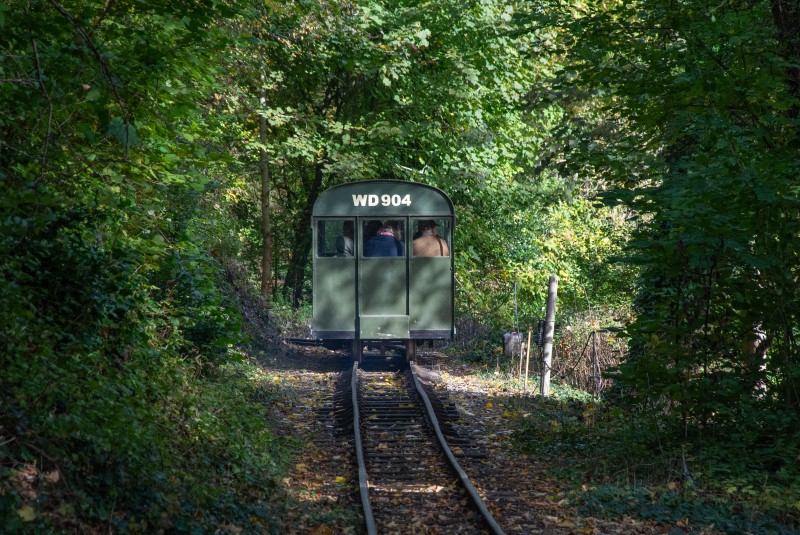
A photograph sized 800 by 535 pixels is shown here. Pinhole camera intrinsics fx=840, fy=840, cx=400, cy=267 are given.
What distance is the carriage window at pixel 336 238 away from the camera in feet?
49.0

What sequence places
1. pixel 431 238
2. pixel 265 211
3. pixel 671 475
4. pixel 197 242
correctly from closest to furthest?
pixel 671 475 < pixel 197 242 < pixel 431 238 < pixel 265 211

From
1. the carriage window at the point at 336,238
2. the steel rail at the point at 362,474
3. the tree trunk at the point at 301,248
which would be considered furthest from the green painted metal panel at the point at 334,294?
the tree trunk at the point at 301,248

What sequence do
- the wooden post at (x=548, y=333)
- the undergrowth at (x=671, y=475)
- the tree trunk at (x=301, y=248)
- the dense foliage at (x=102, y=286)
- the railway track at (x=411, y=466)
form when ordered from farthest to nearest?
the tree trunk at (x=301, y=248) < the wooden post at (x=548, y=333) < the railway track at (x=411, y=466) < the undergrowth at (x=671, y=475) < the dense foliage at (x=102, y=286)

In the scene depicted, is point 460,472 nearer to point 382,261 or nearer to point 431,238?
point 382,261

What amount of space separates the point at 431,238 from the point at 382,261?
0.97m

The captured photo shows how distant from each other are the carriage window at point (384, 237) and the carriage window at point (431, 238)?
0.76 feet

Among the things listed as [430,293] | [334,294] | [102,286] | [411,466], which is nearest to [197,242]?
[102,286]

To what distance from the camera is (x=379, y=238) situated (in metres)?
15.0

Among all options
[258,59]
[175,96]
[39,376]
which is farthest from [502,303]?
[39,376]

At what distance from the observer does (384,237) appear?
15023 mm

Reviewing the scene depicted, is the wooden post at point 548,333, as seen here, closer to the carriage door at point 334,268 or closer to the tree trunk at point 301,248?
the carriage door at point 334,268

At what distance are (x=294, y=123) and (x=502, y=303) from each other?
6944 millimetres

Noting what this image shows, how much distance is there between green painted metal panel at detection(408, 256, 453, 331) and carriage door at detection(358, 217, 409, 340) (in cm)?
15

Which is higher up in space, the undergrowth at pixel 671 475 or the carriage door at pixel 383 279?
the carriage door at pixel 383 279
